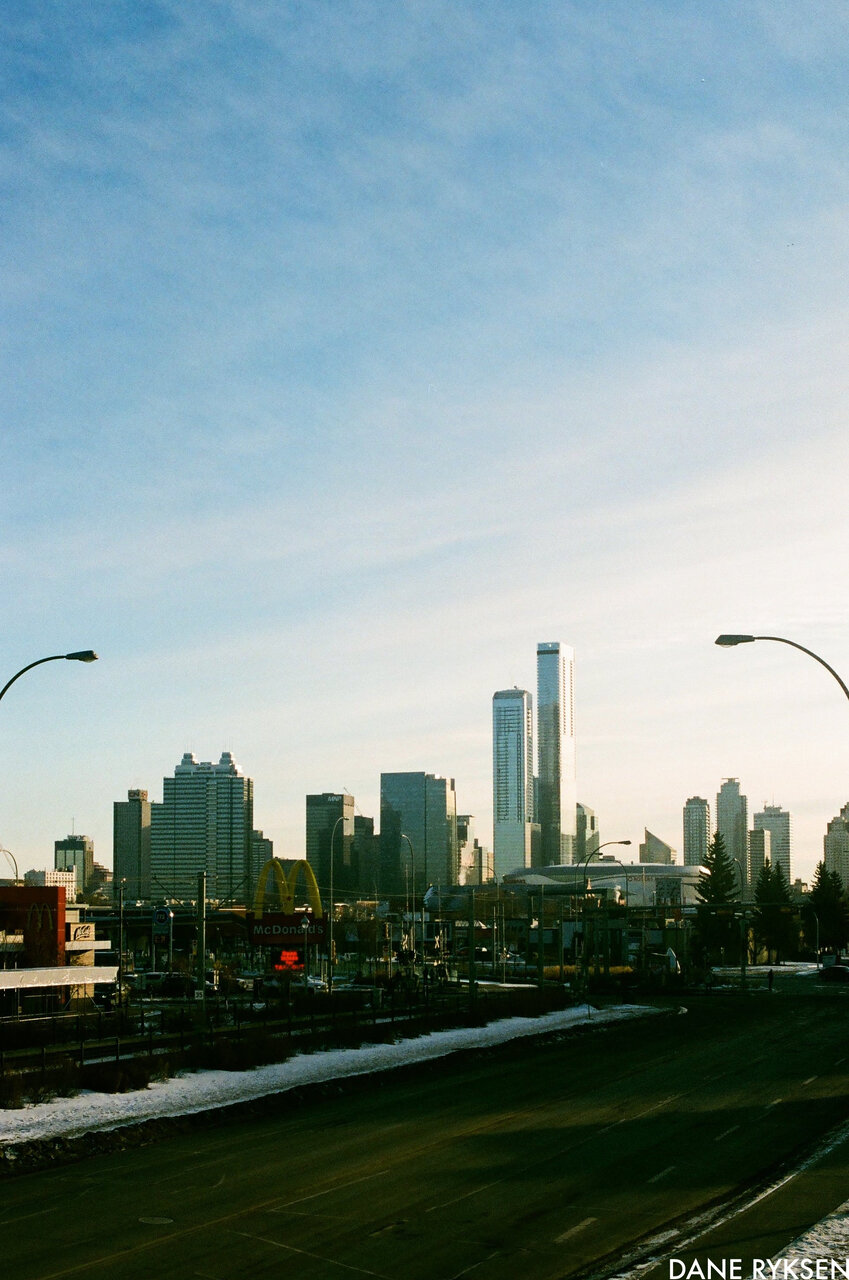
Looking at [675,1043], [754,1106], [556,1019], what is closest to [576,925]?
[556,1019]

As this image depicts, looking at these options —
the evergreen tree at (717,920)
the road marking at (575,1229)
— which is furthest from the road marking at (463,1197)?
the evergreen tree at (717,920)

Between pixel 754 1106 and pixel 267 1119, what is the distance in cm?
1125

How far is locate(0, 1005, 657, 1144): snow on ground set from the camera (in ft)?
87.8

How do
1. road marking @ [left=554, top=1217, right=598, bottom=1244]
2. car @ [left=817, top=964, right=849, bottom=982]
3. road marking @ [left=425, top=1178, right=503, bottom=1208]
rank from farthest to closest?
car @ [left=817, top=964, right=849, bottom=982] < road marking @ [left=425, top=1178, right=503, bottom=1208] < road marking @ [left=554, top=1217, right=598, bottom=1244]

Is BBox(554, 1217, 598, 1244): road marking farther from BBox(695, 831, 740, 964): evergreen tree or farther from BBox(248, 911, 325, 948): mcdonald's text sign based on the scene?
BBox(695, 831, 740, 964): evergreen tree

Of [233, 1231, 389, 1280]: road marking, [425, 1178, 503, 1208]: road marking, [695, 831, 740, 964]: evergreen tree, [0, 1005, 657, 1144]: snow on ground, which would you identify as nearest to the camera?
[233, 1231, 389, 1280]: road marking

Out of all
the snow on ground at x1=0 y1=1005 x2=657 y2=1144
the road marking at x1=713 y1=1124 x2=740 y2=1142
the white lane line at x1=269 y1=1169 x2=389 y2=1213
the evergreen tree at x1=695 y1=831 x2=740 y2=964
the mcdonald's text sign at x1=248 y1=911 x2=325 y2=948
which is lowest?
the evergreen tree at x1=695 y1=831 x2=740 y2=964

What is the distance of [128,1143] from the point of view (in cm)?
2509

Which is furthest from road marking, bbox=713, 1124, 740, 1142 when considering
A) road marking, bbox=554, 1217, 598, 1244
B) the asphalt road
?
road marking, bbox=554, 1217, 598, 1244

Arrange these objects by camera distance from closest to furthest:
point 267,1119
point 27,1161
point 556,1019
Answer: point 27,1161 < point 267,1119 < point 556,1019

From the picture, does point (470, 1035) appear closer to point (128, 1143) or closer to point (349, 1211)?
point (128, 1143)

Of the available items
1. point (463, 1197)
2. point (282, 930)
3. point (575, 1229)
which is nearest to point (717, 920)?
point (282, 930)

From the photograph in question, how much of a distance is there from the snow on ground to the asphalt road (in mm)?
1735

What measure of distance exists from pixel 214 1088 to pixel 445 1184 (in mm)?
13772
